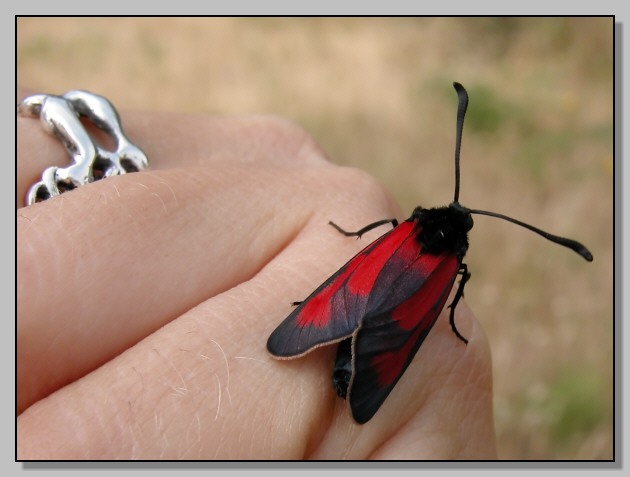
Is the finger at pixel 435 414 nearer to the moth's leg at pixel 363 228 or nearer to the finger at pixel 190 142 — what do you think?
the moth's leg at pixel 363 228

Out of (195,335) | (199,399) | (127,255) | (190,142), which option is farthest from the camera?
(190,142)

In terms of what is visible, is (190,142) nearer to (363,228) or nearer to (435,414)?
(363,228)

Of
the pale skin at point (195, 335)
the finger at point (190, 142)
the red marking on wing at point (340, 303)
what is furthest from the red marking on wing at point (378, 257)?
the finger at point (190, 142)

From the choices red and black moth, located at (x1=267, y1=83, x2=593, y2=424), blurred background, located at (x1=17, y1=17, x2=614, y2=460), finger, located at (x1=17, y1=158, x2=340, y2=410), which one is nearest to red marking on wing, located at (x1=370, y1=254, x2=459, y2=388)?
red and black moth, located at (x1=267, y1=83, x2=593, y2=424)

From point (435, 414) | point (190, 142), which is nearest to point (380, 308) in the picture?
point (435, 414)

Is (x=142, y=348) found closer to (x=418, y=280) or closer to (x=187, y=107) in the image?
(x=418, y=280)

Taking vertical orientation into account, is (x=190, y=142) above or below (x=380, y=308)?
above

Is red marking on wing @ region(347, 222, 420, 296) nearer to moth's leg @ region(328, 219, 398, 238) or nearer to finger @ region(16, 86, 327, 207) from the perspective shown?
moth's leg @ region(328, 219, 398, 238)
